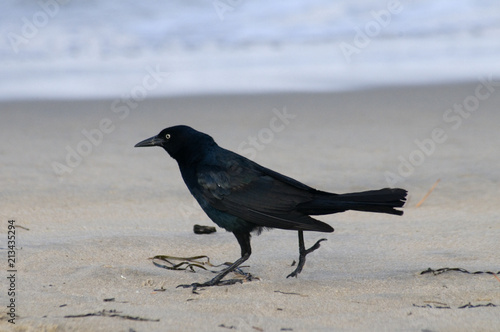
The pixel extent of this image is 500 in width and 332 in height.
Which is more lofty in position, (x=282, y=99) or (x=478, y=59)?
(x=478, y=59)

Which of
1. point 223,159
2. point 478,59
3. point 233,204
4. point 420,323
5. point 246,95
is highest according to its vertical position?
point 478,59

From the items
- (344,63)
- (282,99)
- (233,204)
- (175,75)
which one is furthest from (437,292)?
(344,63)

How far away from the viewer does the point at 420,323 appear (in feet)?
9.96

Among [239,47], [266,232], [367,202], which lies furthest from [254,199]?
[239,47]

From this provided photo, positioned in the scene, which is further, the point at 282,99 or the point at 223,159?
the point at 282,99

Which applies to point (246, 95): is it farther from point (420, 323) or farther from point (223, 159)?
point (420, 323)

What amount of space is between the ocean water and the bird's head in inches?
267

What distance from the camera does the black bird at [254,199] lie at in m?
3.77

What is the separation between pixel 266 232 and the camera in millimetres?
5238

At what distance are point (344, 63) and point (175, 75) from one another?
11.2 feet

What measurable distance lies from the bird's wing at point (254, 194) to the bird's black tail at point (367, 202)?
0.32 feet

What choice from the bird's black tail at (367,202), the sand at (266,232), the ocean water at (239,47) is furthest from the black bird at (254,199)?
the ocean water at (239,47)

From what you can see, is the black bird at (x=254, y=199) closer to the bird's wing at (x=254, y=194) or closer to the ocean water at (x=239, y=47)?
the bird's wing at (x=254, y=194)

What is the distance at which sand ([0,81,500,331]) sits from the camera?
3.27 m
